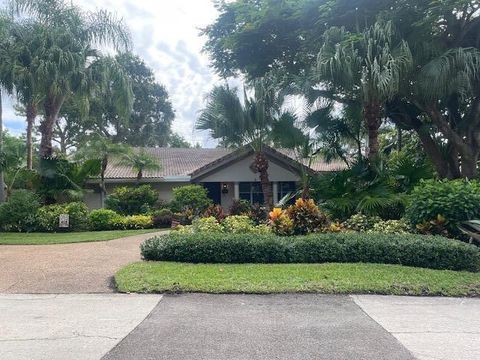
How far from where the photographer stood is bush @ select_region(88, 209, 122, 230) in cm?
1680

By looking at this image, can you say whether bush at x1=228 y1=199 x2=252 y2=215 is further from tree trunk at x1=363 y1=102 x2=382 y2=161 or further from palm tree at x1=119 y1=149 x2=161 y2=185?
palm tree at x1=119 y1=149 x2=161 y2=185

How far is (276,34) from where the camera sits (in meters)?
17.6

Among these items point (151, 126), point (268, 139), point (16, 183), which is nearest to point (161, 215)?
point (268, 139)

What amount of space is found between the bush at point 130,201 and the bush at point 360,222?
34.5ft

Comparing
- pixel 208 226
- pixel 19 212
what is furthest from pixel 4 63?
pixel 208 226

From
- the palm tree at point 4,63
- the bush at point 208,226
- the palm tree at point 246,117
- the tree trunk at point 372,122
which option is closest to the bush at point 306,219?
the bush at point 208,226

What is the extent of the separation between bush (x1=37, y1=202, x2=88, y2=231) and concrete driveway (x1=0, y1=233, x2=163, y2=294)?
12.3 ft

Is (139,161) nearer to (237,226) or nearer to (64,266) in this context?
(237,226)

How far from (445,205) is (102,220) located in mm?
12305

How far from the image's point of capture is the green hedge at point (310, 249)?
27.9 ft

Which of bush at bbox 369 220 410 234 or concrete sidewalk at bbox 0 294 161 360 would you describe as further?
bush at bbox 369 220 410 234

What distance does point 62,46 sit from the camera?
16953mm

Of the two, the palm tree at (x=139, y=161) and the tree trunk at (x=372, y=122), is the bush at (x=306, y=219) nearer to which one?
the tree trunk at (x=372, y=122)

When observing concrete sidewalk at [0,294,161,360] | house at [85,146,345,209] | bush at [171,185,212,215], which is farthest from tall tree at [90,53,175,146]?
concrete sidewalk at [0,294,161,360]
